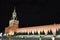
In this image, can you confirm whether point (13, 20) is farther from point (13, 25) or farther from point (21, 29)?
point (21, 29)

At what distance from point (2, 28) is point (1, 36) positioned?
0.43ft

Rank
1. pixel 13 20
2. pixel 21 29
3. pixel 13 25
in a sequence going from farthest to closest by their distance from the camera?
1. pixel 13 20
2. pixel 13 25
3. pixel 21 29

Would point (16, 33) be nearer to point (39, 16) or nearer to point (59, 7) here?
point (39, 16)

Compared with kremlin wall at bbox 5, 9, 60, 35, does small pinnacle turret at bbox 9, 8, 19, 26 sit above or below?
above

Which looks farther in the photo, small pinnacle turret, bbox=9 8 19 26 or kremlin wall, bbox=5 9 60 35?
small pinnacle turret, bbox=9 8 19 26

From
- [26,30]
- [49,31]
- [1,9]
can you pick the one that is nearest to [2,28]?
[1,9]

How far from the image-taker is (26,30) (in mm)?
2398

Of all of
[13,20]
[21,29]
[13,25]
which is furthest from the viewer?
[13,20]

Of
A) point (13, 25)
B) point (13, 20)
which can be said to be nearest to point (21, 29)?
point (13, 25)

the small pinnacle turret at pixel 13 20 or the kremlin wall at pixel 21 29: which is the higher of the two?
the small pinnacle turret at pixel 13 20

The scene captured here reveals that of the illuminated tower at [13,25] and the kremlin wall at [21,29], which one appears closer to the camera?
the kremlin wall at [21,29]

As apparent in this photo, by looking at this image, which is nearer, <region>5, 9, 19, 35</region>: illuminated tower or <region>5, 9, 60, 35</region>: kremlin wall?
<region>5, 9, 60, 35</region>: kremlin wall

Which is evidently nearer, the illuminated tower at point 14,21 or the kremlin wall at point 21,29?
the kremlin wall at point 21,29

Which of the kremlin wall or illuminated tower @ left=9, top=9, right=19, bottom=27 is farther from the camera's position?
illuminated tower @ left=9, top=9, right=19, bottom=27
